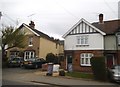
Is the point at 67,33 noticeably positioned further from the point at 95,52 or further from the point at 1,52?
the point at 1,52

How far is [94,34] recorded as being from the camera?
33281mm

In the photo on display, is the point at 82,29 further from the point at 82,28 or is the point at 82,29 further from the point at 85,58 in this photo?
the point at 85,58

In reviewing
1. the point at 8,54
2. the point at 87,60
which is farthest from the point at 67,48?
the point at 8,54

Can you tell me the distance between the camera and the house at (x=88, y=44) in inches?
1275

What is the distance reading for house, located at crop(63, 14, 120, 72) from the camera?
32375mm

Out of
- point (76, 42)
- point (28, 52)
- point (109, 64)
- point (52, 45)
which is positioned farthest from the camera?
point (52, 45)

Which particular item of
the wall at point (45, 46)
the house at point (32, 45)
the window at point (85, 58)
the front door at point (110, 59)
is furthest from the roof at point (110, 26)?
the wall at point (45, 46)

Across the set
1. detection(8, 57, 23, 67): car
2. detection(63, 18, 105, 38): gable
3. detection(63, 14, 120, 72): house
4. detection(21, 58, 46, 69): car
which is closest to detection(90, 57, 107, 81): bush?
detection(63, 14, 120, 72): house

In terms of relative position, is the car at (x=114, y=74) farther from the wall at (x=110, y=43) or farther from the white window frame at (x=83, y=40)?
the white window frame at (x=83, y=40)

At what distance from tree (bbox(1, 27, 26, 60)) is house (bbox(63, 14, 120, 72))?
759 cm

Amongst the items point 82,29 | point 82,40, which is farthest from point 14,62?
point 82,29

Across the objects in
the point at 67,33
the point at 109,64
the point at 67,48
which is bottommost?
the point at 109,64

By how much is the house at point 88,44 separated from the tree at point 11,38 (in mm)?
7594

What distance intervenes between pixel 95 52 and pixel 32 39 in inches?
581
